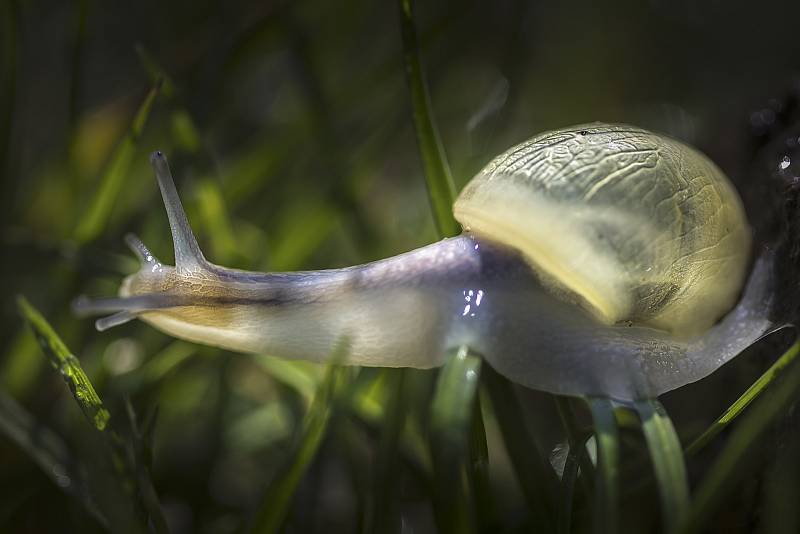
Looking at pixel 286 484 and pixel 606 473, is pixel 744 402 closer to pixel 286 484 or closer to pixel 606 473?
pixel 606 473

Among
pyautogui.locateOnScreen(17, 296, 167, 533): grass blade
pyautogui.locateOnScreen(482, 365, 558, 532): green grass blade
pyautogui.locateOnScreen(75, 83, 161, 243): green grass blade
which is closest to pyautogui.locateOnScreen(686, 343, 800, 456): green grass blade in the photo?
pyautogui.locateOnScreen(482, 365, 558, 532): green grass blade

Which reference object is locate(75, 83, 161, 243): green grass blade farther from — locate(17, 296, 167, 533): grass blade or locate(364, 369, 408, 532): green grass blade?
locate(364, 369, 408, 532): green grass blade

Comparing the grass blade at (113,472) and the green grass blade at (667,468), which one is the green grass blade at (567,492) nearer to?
the green grass blade at (667,468)

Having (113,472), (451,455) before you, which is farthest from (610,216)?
(113,472)

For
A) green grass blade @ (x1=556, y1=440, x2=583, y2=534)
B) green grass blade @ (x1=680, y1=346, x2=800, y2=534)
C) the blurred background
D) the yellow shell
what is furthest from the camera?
the blurred background

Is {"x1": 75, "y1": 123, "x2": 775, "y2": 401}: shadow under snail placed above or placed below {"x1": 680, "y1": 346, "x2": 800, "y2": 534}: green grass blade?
above

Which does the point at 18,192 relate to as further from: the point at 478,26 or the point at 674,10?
the point at 674,10

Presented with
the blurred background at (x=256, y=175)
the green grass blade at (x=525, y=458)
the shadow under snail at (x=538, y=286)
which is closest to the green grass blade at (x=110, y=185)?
the blurred background at (x=256, y=175)
